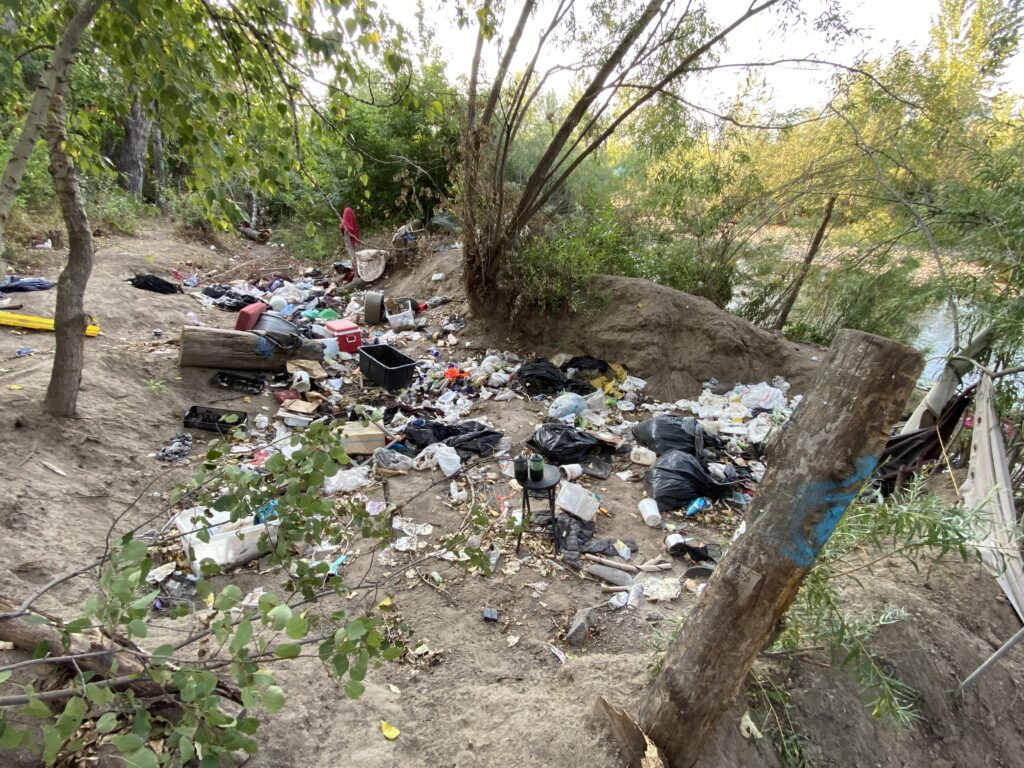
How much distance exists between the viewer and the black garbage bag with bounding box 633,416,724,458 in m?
4.42

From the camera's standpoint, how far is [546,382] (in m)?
5.58

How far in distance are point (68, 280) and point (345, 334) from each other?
2.78 meters

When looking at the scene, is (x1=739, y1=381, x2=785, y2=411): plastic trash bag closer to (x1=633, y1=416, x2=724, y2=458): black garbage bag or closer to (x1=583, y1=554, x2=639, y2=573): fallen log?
(x1=633, y1=416, x2=724, y2=458): black garbage bag

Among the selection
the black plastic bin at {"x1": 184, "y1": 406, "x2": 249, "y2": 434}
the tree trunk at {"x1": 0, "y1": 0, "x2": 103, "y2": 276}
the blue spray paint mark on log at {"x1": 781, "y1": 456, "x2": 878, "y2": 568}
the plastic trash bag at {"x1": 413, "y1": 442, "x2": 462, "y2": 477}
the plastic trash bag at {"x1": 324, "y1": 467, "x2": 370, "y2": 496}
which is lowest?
the plastic trash bag at {"x1": 324, "y1": 467, "x2": 370, "y2": 496}

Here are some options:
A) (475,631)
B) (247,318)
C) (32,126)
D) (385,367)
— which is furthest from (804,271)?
(32,126)

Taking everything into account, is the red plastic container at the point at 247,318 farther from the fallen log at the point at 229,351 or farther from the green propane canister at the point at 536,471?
the green propane canister at the point at 536,471

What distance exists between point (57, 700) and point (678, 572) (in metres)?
A: 2.96

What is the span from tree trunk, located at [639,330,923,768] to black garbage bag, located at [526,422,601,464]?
106 inches

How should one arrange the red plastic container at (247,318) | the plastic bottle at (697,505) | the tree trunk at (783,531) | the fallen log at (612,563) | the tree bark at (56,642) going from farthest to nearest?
the red plastic container at (247,318), the plastic bottle at (697,505), the fallen log at (612,563), the tree bark at (56,642), the tree trunk at (783,531)

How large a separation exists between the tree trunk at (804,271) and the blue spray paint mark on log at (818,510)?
6199 mm

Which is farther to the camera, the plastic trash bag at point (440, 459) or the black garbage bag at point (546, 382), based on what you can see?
the black garbage bag at point (546, 382)

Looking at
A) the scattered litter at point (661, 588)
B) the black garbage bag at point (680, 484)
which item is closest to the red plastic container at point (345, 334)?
the black garbage bag at point (680, 484)

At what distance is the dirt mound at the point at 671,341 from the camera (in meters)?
5.88

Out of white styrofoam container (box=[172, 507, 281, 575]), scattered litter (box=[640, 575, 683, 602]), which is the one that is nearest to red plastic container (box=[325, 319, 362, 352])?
white styrofoam container (box=[172, 507, 281, 575])
